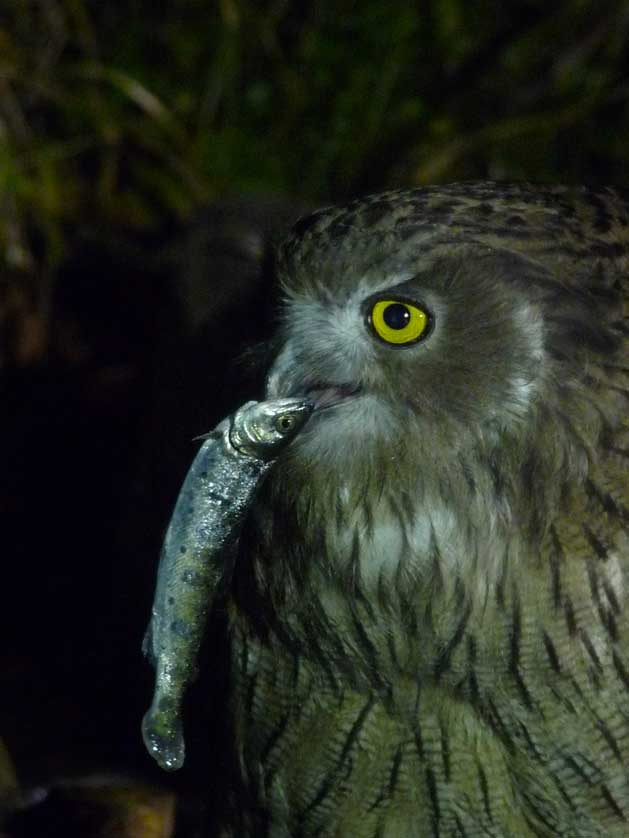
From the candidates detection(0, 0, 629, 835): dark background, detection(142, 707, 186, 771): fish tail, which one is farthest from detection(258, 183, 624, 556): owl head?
detection(0, 0, 629, 835): dark background

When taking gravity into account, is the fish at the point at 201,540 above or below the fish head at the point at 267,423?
below

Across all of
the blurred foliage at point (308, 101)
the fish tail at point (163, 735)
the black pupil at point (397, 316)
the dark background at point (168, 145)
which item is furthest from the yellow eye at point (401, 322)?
the blurred foliage at point (308, 101)

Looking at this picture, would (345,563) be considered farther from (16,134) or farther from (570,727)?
(16,134)

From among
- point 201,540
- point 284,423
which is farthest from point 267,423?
point 201,540

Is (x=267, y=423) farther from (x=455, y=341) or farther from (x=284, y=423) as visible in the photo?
(x=455, y=341)

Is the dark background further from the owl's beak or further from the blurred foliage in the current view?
the owl's beak

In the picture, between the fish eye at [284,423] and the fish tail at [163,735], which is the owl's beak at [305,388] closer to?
the fish eye at [284,423]
